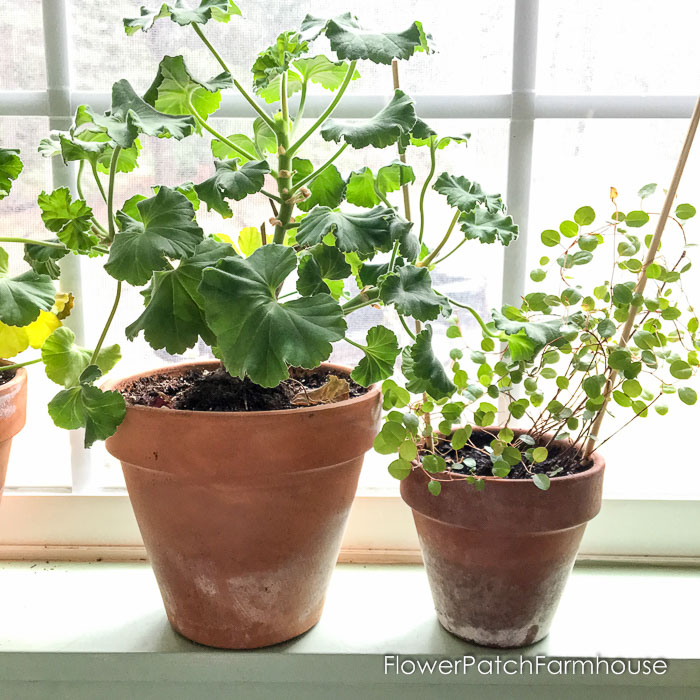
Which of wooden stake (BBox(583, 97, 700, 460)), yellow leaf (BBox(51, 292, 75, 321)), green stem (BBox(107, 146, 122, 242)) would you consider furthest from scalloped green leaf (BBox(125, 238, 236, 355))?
wooden stake (BBox(583, 97, 700, 460))

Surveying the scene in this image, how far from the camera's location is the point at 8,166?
3.19 ft

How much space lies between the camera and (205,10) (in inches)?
34.1

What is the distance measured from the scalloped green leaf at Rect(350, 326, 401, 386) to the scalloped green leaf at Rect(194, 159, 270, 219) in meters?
0.24

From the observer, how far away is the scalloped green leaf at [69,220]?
3.00 ft

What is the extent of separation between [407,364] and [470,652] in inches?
15.8

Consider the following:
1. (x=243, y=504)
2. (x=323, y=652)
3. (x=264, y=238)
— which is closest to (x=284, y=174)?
(x=264, y=238)

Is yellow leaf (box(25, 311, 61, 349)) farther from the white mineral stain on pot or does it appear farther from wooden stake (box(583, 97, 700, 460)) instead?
wooden stake (box(583, 97, 700, 460))

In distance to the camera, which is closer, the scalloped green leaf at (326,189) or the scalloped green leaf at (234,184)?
the scalloped green leaf at (234,184)

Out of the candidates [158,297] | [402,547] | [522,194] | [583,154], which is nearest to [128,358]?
[158,297]

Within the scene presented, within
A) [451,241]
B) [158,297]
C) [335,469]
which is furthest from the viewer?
[451,241]

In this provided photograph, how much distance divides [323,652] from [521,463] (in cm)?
37

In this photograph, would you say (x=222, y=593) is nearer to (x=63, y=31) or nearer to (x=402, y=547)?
(x=402, y=547)

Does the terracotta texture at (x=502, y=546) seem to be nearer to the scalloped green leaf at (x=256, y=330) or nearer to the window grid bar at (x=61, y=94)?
the scalloped green leaf at (x=256, y=330)

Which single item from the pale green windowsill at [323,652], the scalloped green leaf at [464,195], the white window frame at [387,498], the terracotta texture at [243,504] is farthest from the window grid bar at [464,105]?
the pale green windowsill at [323,652]
